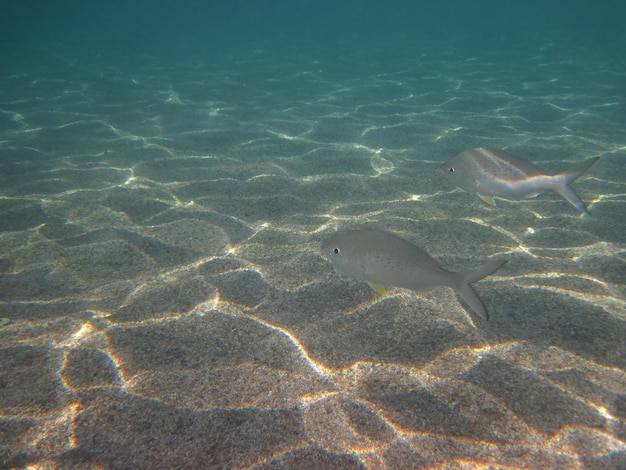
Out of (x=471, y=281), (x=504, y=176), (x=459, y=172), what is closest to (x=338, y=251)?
(x=471, y=281)

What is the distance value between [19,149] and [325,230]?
7.18 metres

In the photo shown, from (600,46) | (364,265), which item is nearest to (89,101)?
(364,265)

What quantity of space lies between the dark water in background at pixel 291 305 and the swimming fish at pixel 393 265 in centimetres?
70

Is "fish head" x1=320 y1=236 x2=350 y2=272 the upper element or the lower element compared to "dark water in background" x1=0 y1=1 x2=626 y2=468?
upper

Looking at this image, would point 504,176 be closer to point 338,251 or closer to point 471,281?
point 471,281

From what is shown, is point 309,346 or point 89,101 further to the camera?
point 89,101

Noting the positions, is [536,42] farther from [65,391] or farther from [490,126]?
[65,391]

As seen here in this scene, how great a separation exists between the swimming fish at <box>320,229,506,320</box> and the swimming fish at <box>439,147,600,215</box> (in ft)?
5.02

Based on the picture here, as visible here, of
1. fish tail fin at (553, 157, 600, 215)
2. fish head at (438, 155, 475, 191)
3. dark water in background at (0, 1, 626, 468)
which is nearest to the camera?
dark water in background at (0, 1, 626, 468)

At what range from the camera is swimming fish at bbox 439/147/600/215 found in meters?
3.46

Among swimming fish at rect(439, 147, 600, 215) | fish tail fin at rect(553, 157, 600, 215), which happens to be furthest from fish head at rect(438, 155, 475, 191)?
fish tail fin at rect(553, 157, 600, 215)

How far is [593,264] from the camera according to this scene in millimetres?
4000

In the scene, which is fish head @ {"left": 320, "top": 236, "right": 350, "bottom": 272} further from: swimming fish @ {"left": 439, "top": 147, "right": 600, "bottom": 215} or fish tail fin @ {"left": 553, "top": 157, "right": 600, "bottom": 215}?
fish tail fin @ {"left": 553, "top": 157, "right": 600, "bottom": 215}

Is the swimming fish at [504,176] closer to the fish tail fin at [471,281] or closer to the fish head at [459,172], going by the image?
the fish head at [459,172]
